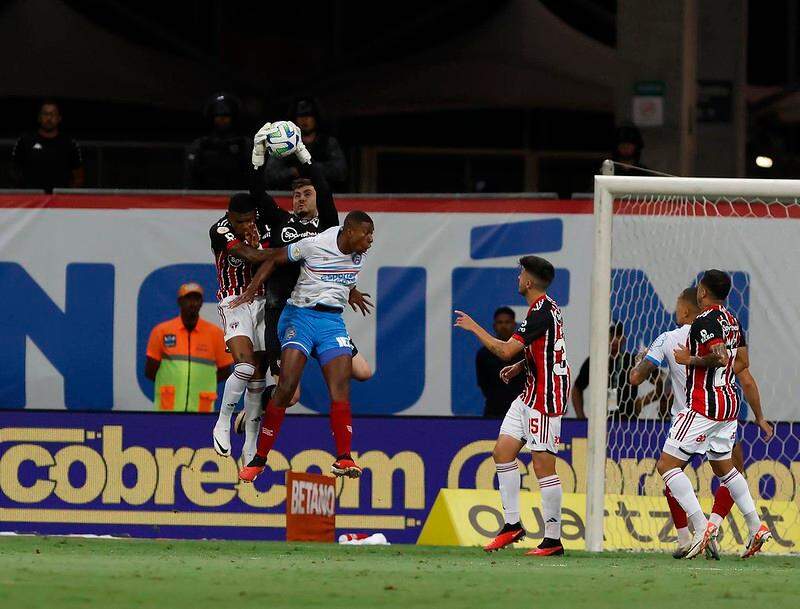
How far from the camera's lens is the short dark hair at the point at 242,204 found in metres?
13.2

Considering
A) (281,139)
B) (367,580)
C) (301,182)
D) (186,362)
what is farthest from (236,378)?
(367,580)

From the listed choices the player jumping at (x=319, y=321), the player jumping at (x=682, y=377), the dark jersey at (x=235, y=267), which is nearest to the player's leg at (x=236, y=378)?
the dark jersey at (x=235, y=267)

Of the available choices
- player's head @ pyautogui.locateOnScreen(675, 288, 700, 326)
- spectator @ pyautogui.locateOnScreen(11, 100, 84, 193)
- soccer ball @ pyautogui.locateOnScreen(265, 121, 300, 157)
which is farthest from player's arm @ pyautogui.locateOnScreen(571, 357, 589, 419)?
spectator @ pyautogui.locateOnScreen(11, 100, 84, 193)

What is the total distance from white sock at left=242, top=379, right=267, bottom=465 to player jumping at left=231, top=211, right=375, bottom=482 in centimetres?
64

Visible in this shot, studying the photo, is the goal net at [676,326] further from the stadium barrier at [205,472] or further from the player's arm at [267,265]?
the player's arm at [267,265]

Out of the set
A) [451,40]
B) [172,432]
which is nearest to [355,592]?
[172,432]

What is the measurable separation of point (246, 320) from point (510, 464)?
2329 millimetres

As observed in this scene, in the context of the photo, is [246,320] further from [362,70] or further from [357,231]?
[362,70]

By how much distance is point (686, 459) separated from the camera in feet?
41.0

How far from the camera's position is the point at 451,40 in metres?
21.1

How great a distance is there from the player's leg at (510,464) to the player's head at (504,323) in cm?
272

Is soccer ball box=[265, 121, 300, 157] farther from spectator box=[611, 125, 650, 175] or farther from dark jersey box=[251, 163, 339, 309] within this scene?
spectator box=[611, 125, 650, 175]

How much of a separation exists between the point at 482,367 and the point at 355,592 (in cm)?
644

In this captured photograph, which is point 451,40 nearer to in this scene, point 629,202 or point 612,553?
point 629,202
